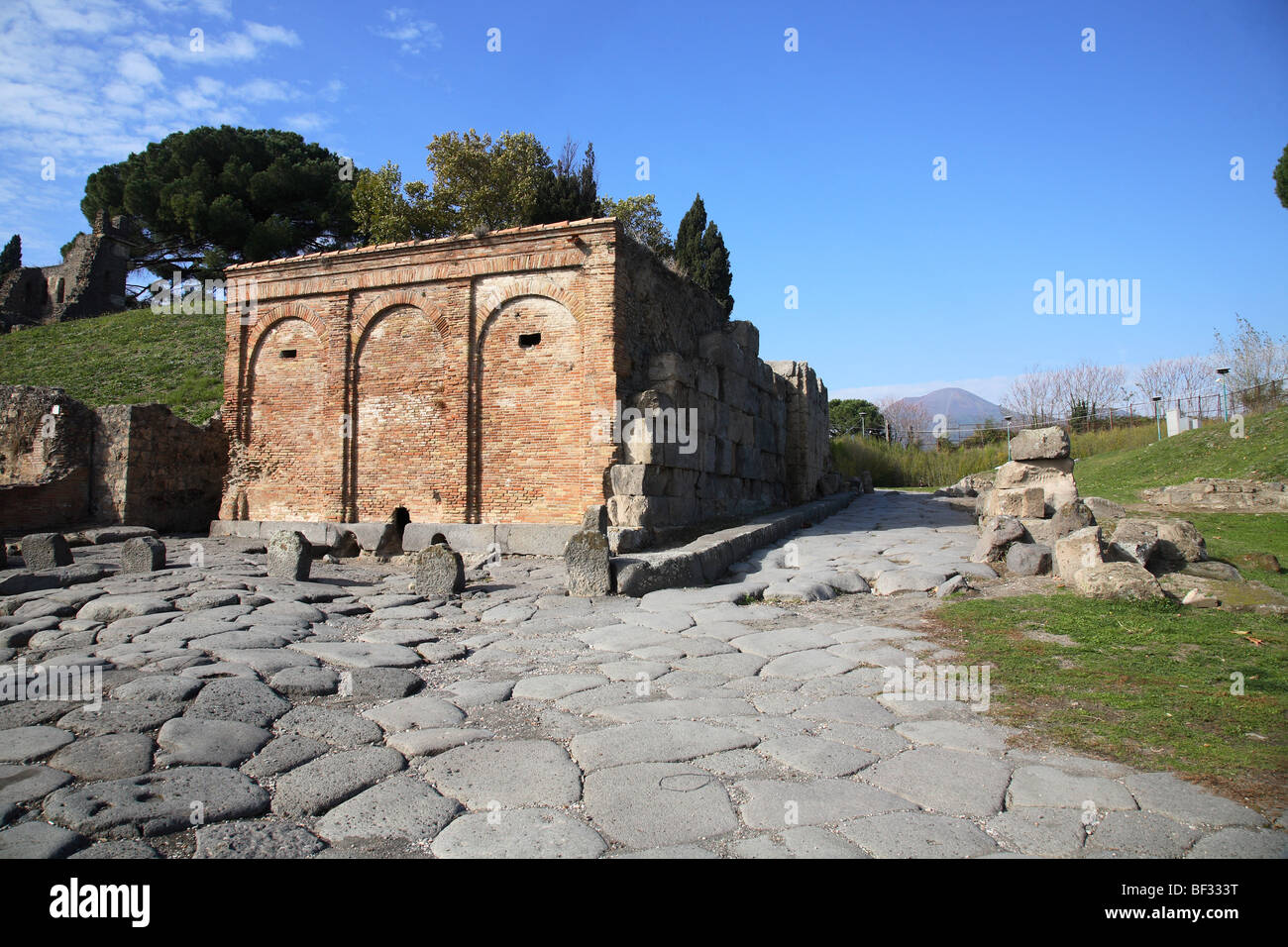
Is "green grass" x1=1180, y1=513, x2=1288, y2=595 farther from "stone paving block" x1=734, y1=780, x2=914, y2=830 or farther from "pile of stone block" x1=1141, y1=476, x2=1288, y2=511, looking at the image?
"stone paving block" x1=734, y1=780, x2=914, y2=830

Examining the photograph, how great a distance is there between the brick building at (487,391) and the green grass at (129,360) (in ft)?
22.1

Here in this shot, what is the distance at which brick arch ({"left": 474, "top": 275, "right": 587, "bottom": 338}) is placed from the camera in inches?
417

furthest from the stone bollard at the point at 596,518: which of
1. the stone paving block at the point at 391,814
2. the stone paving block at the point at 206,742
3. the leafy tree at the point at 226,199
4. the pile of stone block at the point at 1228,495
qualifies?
the leafy tree at the point at 226,199

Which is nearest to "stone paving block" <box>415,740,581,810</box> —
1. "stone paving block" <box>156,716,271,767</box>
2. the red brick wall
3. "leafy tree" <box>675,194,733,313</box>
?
"stone paving block" <box>156,716,271,767</box>

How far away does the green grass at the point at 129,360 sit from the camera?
20094 millimetres

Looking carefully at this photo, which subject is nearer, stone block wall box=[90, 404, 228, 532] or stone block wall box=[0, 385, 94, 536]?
stone block wall box=[0, 385, 94, 536]

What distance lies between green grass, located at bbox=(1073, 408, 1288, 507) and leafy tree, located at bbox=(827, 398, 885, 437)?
82.6ft

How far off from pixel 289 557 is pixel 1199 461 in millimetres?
17220

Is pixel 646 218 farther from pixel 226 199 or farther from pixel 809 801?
pixel 809 801

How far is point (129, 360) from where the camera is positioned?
2333cm

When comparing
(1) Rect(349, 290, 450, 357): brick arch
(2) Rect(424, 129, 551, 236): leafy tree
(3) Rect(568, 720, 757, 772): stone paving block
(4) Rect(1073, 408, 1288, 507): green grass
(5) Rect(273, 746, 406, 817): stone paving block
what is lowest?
(5) Rect(273, 746, 406, 817): stone paving block

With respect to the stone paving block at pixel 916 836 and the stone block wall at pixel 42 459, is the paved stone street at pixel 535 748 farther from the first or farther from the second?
the stone block wall at pixel 42 459
